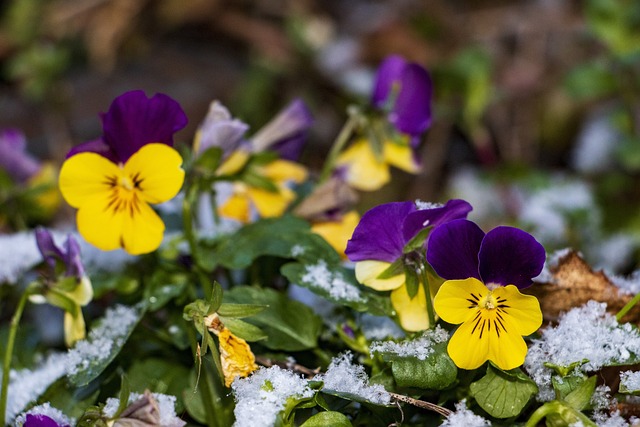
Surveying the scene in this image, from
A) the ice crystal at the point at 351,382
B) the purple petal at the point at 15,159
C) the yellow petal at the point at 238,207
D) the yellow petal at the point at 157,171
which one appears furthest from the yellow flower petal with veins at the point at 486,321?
the purple petal at the point at 15,159

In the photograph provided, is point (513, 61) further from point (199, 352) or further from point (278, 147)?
point (199, 352)

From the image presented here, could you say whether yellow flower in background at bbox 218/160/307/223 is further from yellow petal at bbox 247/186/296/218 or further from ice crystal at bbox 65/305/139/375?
ice crystal at bbox 65/305/139/375

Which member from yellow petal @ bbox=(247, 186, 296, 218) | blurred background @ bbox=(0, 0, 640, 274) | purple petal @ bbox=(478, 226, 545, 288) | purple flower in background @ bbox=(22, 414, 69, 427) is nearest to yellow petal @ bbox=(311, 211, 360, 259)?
yellow petal @ bbox=(247, 186, 296, 218)

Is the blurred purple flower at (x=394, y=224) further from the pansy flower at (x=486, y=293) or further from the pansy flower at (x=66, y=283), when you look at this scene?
the pansy flower at (x=66, y=283)

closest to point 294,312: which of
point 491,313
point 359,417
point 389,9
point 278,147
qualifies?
point 359,417

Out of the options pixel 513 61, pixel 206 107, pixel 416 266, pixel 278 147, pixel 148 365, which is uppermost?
pixel 416 266
